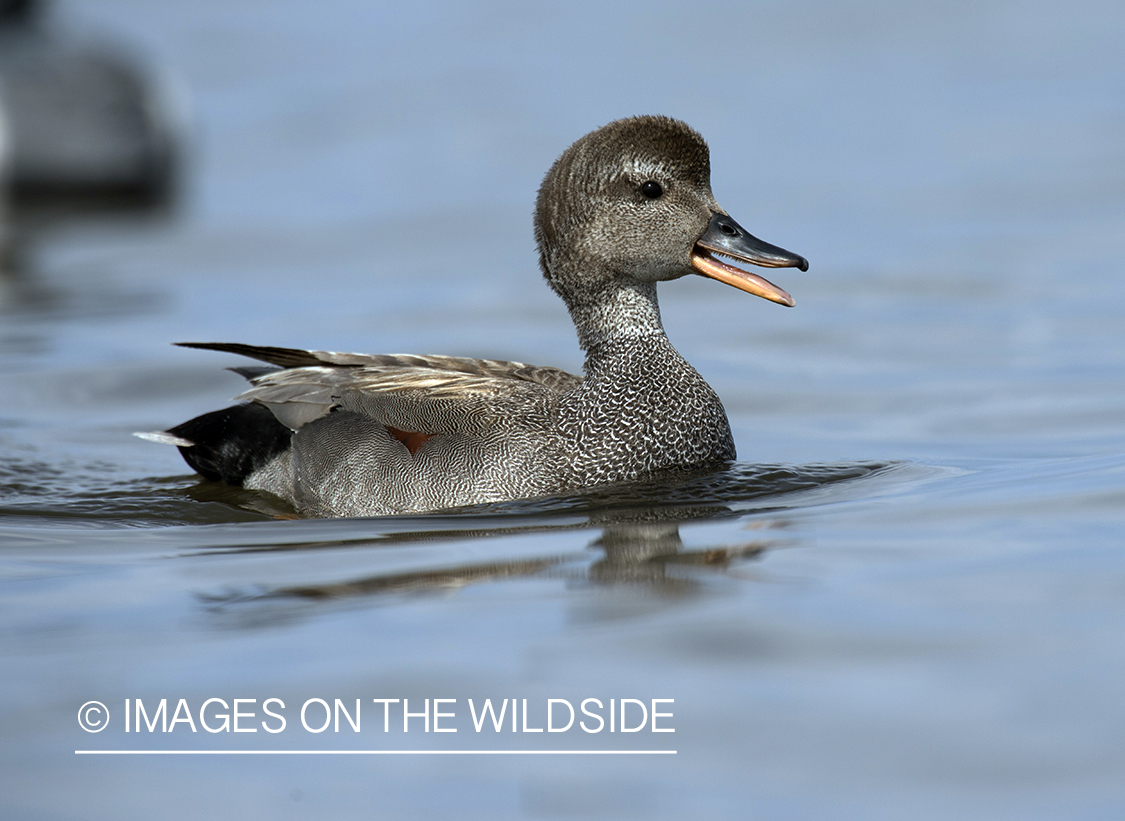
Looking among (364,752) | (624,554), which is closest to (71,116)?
(624,554)

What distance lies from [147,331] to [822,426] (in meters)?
5.38

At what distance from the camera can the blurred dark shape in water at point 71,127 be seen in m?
15.0

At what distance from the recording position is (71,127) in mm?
15297

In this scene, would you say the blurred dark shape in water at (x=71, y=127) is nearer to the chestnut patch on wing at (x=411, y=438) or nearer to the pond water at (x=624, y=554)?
the pond water at (x=624, y=554)

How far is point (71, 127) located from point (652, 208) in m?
10.3

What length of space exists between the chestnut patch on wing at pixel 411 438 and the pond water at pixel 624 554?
1.32ft

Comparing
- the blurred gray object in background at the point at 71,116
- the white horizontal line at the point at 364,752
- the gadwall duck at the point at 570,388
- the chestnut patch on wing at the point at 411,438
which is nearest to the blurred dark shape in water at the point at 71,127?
the blurred gray object in background at the point at 71,116

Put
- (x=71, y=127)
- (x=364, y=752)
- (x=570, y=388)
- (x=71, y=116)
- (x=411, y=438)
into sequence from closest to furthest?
(x=364, y=752) < (x=411, y=438) < (x=570, y=388) < (x=71, y=116) < (x=71, y=127)

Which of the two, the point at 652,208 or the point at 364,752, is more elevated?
the point at 652,208

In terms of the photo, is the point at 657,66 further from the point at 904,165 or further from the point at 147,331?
the point at 147,331

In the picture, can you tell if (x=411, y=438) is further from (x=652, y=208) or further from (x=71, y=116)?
(x=71, y=116)

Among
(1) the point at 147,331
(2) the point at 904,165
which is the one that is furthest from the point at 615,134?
(2) the point at 904,165

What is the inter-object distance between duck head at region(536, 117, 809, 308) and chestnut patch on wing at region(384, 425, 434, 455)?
109 centimetres

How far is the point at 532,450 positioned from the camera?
639 cm
